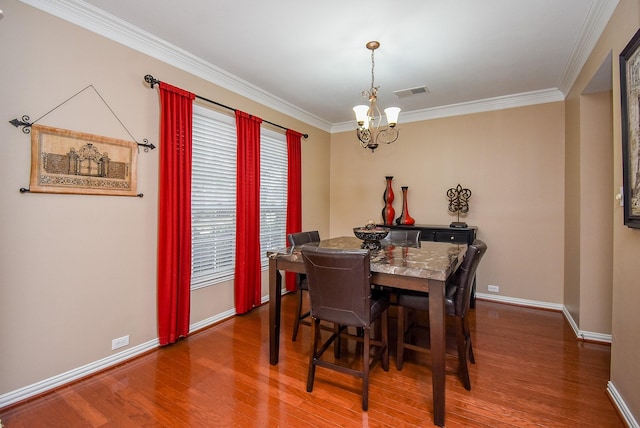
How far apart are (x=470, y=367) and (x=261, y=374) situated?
1.69 m

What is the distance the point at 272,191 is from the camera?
13.6 feet

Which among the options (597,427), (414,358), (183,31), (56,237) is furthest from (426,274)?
(183,31)

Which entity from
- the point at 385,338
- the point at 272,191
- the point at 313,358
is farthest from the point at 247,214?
the point at 385,338

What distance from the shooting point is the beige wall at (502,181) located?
3746mm

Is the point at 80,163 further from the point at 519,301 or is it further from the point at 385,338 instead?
the point at 519,301

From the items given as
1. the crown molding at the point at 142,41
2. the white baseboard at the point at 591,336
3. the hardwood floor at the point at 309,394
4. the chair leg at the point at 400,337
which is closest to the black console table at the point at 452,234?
the white baseboard at the point at 591,336

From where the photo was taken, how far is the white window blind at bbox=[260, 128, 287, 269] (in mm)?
3986

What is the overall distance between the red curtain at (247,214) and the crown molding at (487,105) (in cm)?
243

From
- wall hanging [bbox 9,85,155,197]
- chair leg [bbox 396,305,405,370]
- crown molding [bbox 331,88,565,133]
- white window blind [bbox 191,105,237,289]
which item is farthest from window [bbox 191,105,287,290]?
crown molding [bbox 331,88,565,133]

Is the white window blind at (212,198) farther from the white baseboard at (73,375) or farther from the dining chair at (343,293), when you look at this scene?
the dining chair at (343,293)

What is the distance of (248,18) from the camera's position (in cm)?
236

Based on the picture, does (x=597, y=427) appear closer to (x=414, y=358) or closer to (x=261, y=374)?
(x=414, y=358)

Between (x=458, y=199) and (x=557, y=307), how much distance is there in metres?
1.78

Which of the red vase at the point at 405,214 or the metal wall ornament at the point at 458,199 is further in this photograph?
the red vase at the point at 405,214
